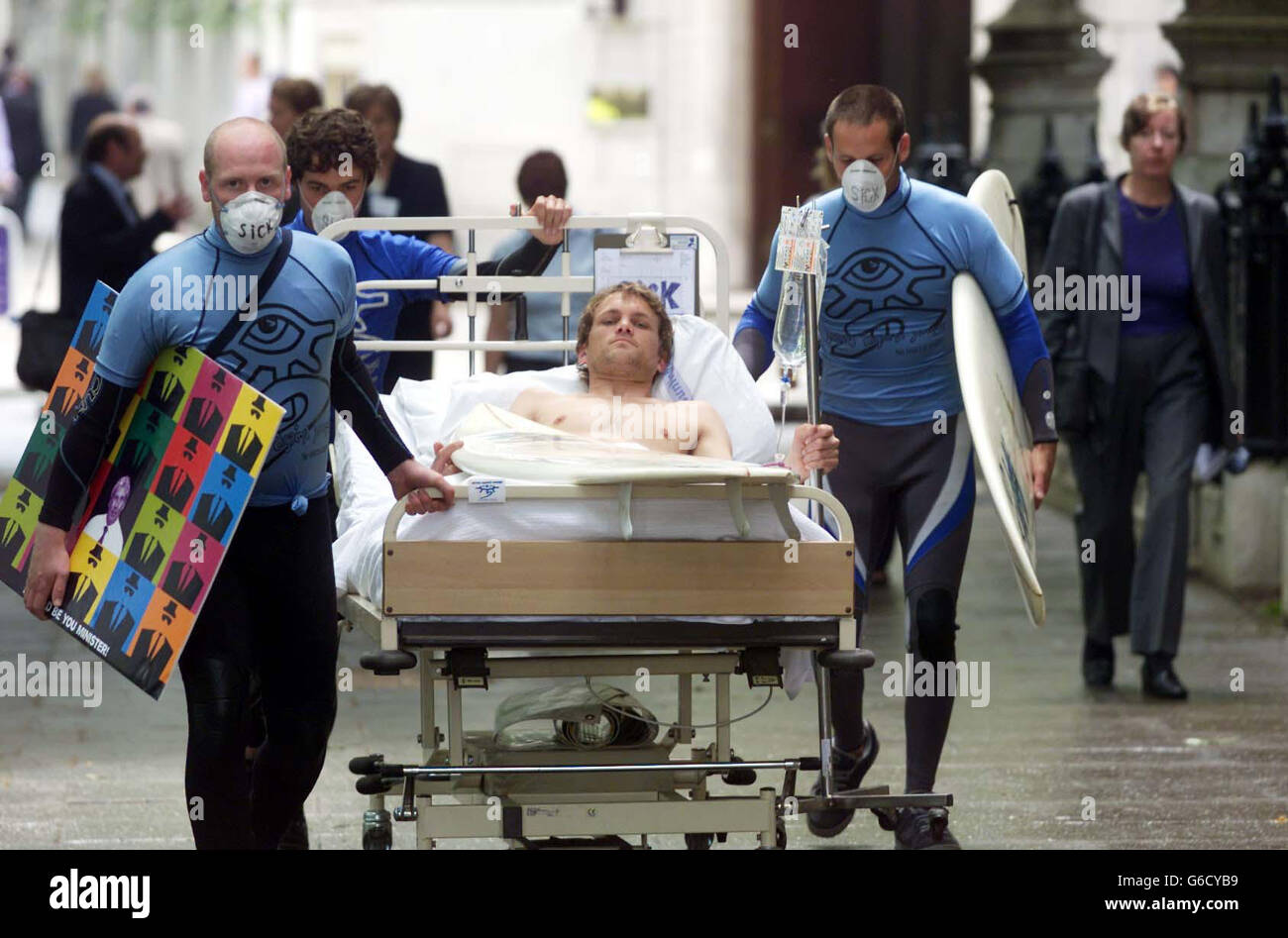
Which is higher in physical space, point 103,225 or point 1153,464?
point 103,225

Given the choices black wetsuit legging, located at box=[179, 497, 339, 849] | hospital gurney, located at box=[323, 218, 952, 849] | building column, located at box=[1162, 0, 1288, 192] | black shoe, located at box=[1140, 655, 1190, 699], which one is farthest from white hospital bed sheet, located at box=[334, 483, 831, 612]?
building column, located at box=[1162, 0, 1288, 192]

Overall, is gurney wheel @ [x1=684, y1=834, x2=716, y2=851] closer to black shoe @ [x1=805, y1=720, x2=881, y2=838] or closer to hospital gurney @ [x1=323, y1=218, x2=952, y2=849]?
black shoe @ [x1=805, y1=720, x2=881, y2=838]

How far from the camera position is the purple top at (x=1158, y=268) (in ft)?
29.9

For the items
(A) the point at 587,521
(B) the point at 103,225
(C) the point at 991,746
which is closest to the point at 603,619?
(A) the point at 587,521

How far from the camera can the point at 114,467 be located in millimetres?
5598

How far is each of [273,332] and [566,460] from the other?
698mm

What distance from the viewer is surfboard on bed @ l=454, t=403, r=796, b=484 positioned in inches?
211

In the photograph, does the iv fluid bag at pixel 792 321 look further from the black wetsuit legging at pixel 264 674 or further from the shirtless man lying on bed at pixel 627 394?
the black wetsuit legging at pixel 264 674

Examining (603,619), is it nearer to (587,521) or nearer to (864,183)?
(587,521)

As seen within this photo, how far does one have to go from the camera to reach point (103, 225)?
39.5ft

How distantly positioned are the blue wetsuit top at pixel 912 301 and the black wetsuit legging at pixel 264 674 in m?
1.66

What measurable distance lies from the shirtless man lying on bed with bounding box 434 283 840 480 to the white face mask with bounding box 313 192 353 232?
84cm

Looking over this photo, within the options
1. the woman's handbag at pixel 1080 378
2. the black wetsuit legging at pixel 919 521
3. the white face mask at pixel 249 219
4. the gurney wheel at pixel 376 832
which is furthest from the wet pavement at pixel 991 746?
the white face mask at pixel 249 219
